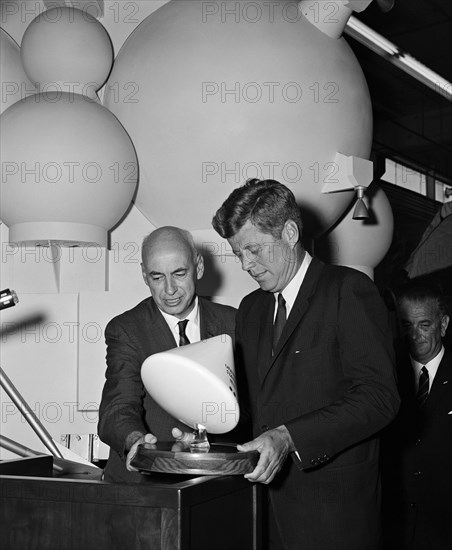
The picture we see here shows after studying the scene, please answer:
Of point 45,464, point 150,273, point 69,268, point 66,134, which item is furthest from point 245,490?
point 69,268

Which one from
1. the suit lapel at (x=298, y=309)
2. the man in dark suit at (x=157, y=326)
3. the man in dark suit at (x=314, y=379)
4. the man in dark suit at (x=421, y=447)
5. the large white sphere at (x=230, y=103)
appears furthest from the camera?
the large white sphere at (x=230, y=103)

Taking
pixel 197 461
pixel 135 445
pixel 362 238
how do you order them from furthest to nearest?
pixel 362 238, pixel 135 445, pixel 197 461

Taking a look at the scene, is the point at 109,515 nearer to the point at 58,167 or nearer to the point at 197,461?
the point at 197,461

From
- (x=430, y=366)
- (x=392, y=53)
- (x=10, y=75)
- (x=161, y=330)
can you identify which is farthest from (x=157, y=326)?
(x=392, y=53)

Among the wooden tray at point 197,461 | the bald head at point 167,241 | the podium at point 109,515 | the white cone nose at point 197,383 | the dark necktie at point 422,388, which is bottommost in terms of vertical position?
the podium at point 109,515

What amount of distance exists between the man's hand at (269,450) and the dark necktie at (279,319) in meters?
0.32

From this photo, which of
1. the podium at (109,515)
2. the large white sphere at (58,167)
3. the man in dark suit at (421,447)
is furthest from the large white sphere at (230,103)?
the podium at (109,515)

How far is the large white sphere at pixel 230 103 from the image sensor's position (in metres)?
3.05

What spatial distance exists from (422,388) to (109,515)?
1.82 meters

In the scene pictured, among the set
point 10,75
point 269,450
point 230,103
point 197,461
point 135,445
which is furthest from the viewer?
point 10,75

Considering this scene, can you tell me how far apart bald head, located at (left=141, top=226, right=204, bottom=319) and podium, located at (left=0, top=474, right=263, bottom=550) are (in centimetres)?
97

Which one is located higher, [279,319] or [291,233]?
[291,233]

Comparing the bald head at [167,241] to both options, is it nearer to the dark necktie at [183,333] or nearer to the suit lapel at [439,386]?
the dark necktie at [183,333]

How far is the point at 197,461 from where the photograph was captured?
1.34 m
